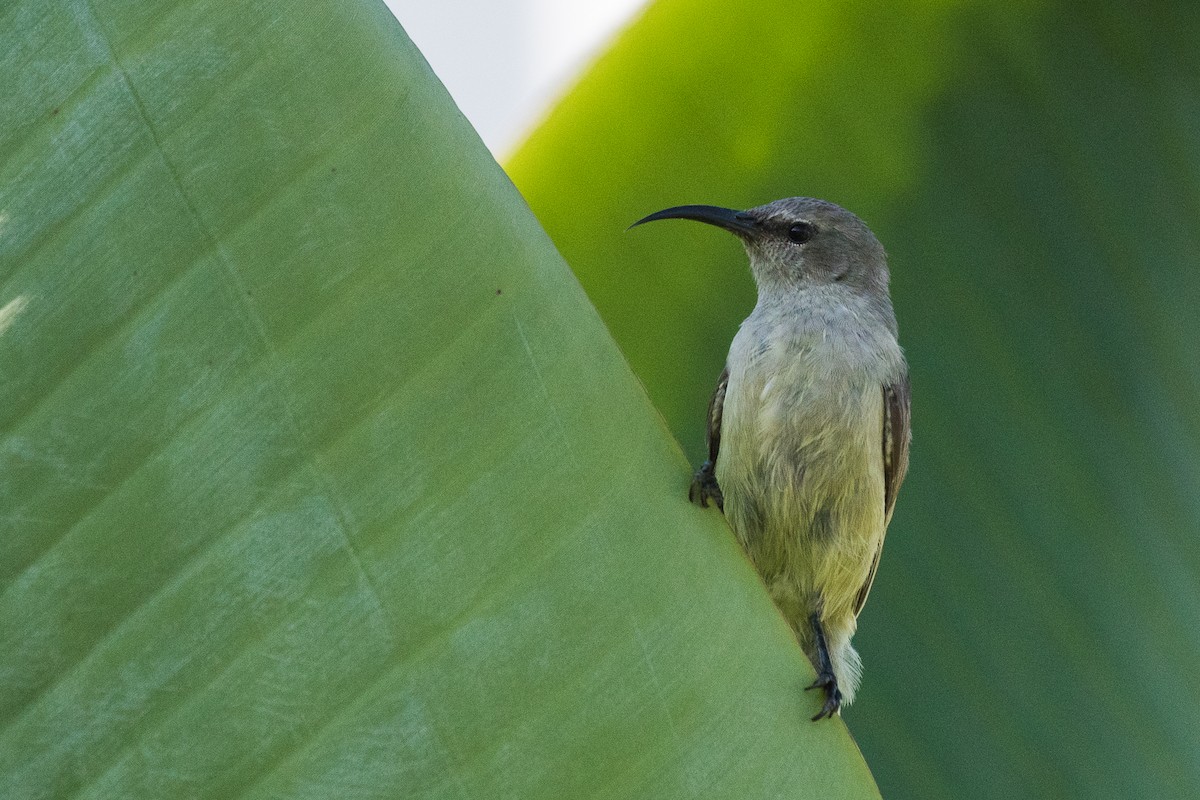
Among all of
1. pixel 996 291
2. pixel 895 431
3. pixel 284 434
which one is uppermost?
pixel 284 434

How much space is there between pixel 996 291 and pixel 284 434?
3.67 ft

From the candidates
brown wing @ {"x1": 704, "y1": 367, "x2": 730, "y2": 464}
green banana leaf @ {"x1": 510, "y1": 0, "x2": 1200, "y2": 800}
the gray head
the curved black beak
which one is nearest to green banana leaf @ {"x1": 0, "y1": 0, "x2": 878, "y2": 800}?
green banana leaf @ {"x1": 510, "y1": 0, "x2": 1200, "y2": 800}

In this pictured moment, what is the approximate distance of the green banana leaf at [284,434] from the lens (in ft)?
3.79

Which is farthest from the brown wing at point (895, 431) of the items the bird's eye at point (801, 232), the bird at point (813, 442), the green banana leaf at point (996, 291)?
the green banana leaf at point (996, 291)

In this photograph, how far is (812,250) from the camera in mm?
3455

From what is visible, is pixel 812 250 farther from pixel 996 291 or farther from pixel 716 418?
pixel 996 291

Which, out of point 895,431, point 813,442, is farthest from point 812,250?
point 813,442

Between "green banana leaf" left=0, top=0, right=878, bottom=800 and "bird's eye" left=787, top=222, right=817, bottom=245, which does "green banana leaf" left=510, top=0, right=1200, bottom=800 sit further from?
"bird's eye" left=787, top=222, right=817, bottom=245

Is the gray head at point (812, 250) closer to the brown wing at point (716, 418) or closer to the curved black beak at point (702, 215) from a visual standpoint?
the brown wing at point (716, 418)

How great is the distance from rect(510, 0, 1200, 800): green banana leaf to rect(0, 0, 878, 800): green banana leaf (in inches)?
20.1

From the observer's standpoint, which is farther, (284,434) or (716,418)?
(716,418)

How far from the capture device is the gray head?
3.37 metres

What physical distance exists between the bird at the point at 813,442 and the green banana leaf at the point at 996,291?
88 cm

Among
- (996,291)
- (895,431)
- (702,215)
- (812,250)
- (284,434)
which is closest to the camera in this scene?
(284,434)
